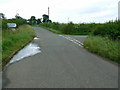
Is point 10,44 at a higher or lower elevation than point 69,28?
lower

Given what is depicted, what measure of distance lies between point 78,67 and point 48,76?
2.08 metres

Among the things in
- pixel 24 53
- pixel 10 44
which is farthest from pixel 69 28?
pixel 24 53

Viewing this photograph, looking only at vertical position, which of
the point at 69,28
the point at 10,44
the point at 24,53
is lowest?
the point at 24,53

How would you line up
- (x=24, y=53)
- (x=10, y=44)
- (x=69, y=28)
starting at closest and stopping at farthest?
(x=24, y=53), (x=10, y=44), (x=69, y=28)

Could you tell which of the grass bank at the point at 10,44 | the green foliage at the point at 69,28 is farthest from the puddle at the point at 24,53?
the green foliage at the point at 69,28

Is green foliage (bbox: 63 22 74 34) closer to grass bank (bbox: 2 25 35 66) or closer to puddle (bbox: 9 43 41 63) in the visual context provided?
grass bank (bbox: 2 25 35 66)

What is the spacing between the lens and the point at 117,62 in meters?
10.7

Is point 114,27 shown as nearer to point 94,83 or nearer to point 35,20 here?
point 94,83

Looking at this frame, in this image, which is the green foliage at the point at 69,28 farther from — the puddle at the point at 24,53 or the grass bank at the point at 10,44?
the puddle at the point at 24,53

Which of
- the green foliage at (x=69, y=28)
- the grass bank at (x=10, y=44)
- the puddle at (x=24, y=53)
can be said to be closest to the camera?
the puddle at (x=24, y=53)

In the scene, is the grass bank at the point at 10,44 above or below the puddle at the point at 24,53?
above

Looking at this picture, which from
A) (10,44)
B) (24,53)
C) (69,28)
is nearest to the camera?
(24,53)

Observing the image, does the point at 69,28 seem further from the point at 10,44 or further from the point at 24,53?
the point at 24,53

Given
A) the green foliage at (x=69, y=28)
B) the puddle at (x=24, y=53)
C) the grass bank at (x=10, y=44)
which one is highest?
the green foliage at (x=69, y=28)
